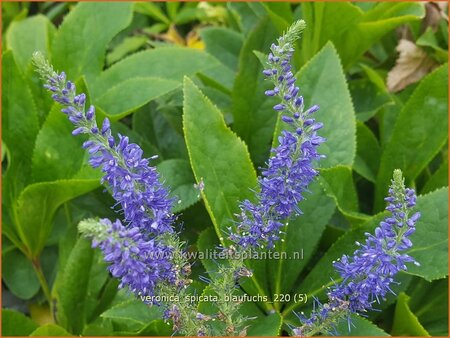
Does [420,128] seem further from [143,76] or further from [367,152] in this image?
[143,76]

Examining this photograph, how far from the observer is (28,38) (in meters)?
2.67

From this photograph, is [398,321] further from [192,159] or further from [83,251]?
[83,251]

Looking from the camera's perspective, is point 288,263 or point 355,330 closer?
point 355,330

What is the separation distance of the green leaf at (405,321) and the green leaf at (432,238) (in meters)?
0.13

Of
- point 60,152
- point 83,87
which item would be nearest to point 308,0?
point 83,87

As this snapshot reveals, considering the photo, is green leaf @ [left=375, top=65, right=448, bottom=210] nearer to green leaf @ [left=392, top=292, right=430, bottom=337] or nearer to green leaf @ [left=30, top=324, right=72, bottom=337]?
green leaf @ [left=392, top=292, right=430, bottom=337]

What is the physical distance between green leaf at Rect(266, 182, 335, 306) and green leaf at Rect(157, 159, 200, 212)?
304 millimetres

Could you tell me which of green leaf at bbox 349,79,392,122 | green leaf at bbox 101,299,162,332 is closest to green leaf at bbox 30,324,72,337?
green leaf at bbox 101,299,162,332

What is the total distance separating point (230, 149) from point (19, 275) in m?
1.11

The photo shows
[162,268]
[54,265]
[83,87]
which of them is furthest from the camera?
A: [54,265]

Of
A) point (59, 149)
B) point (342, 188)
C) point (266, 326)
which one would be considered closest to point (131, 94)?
point (59, 149)

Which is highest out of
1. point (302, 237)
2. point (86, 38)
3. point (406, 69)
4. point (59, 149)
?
point (86, 38)

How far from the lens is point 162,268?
1.23 m

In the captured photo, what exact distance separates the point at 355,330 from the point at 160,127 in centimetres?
106
